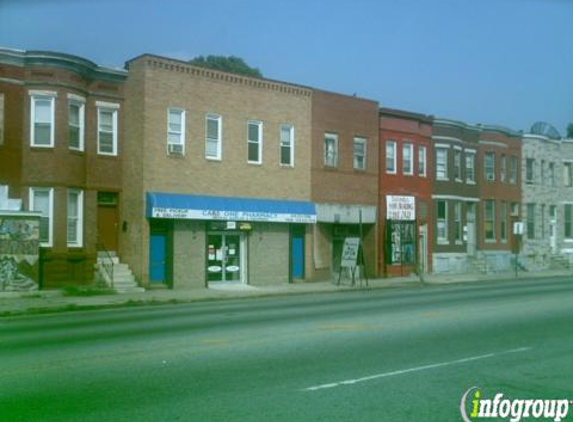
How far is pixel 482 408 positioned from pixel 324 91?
1039 inches

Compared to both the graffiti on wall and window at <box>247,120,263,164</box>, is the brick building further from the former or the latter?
the graffiti on wall

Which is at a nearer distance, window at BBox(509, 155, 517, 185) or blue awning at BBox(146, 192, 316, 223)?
blue awning at BBox(146, 192, 316, 223)

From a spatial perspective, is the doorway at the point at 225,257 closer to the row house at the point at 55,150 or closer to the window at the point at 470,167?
the row house at the point at 55,150

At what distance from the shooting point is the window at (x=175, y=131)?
92.8ft

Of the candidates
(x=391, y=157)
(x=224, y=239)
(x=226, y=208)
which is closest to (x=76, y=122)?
(x=226, y=208)

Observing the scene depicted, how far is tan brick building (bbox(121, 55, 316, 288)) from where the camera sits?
2759cm

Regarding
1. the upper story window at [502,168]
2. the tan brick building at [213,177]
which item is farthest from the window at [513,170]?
the tan brick building at [213,177]

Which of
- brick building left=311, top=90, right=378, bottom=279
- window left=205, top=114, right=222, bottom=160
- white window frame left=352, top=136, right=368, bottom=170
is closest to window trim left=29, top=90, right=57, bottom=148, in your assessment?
window left=205, top=114, right=222, bottom=160

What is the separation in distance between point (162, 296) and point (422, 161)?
19285mm

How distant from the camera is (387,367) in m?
10.8

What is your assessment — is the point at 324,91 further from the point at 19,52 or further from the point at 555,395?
the point at 555,395

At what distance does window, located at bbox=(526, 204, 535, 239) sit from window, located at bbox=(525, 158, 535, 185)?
1660mm

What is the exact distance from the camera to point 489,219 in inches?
1764

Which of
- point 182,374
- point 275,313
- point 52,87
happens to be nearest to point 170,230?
point 52,87
